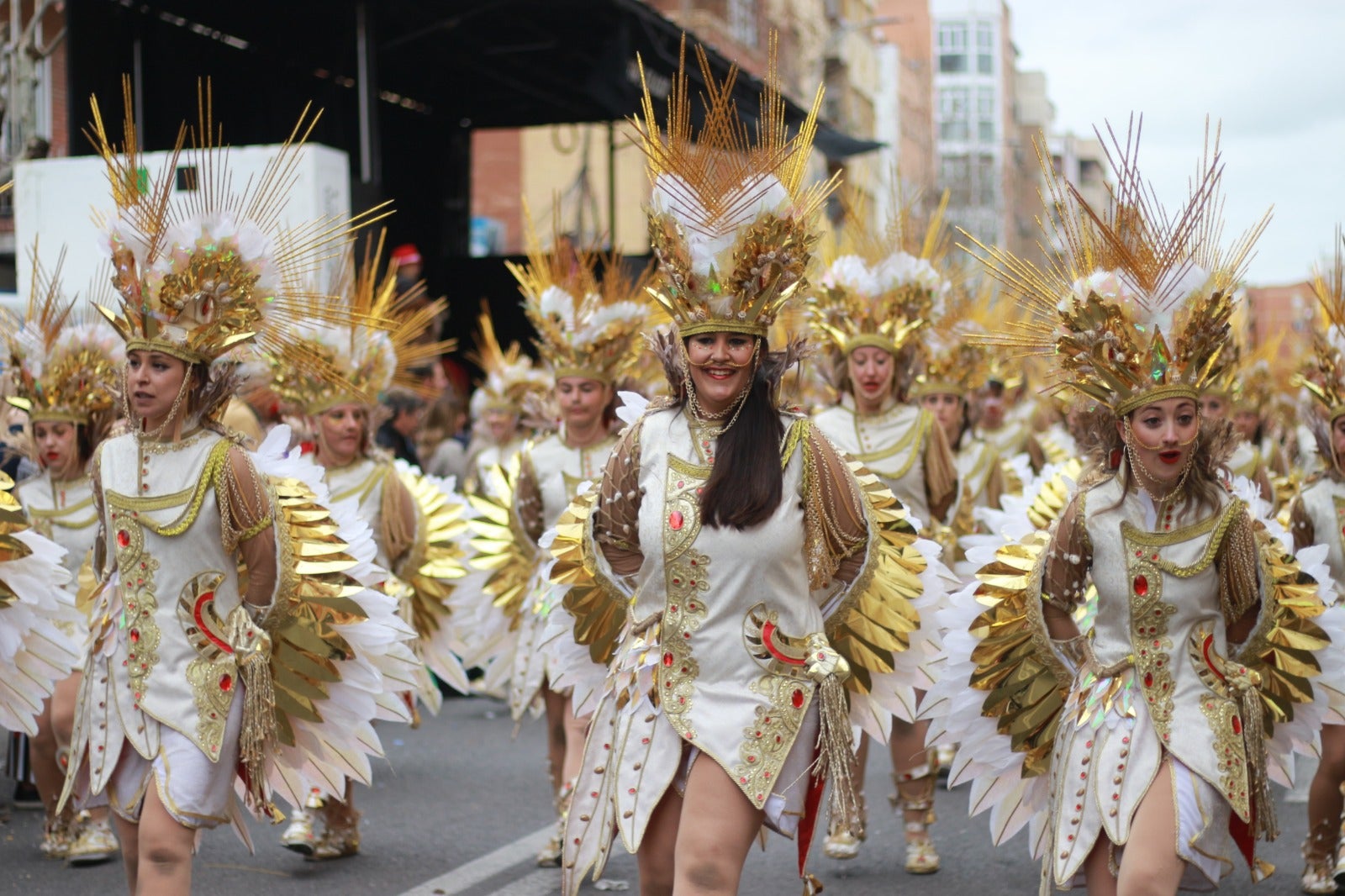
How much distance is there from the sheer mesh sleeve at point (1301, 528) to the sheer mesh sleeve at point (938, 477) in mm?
1556

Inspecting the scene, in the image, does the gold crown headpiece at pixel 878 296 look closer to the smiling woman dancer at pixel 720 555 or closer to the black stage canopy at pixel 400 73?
the smiling woman dancer at pixel 720 555

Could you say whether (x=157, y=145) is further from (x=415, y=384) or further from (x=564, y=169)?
(x=564, y=169)

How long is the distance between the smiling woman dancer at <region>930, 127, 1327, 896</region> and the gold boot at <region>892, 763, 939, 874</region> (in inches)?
75.2

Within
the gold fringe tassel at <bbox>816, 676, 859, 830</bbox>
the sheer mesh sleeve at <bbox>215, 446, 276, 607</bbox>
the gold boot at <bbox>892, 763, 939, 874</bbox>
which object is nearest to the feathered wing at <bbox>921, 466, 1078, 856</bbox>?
the gold fringe tassel at <bbox>816, 676, 859, 830</bbox>

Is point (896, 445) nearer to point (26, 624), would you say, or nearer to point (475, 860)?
point (475, 860)

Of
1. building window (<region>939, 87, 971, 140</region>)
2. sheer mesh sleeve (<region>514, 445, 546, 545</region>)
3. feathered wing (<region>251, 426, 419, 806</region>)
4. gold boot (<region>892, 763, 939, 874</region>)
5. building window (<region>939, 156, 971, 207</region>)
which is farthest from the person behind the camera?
building window (<region>939, 87, 971, 140</region>)

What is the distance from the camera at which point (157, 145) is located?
15.9 meters

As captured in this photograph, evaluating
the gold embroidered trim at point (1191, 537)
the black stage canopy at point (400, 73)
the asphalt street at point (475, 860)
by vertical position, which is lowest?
the asphalt street at point (475, 860)

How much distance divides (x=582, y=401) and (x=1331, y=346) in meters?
3.16

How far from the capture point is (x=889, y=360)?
8.96 metres

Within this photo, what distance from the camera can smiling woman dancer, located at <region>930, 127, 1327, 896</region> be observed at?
198 inches

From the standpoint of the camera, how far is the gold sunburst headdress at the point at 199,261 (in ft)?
18.0

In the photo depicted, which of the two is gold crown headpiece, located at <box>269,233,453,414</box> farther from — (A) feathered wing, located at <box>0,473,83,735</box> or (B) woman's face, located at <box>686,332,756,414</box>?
(B) woman's face, located at <box>686,332,756,414</box>


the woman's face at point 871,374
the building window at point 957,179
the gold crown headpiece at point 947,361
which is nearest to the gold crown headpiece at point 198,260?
the woman's face at point 871,374
